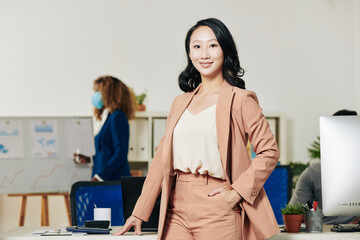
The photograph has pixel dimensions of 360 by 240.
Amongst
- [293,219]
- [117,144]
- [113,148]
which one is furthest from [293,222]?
[113,148]

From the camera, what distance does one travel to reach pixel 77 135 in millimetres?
5598

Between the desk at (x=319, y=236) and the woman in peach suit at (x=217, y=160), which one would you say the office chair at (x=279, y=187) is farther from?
the woman in peach suit at (x=217, y=160)

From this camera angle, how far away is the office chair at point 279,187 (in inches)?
132

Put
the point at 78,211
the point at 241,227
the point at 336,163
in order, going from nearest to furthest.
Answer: the point at 241,227 < the point at 336,163 < the point at 78,211

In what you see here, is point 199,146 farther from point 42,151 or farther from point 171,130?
point 42,151

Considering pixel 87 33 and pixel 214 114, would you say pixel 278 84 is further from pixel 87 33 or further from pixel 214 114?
pixel 214 114

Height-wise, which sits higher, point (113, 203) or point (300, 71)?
point (300, 71)

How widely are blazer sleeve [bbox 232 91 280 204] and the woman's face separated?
162 millimetres

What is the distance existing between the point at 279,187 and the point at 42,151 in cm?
299

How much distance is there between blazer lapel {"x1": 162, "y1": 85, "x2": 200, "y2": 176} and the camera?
76.3 inches

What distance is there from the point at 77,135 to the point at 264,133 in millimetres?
3941

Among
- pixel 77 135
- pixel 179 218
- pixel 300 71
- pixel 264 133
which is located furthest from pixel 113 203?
pixel 300 71

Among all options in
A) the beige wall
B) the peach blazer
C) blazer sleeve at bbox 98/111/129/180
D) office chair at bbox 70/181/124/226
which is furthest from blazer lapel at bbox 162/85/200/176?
the beige wall

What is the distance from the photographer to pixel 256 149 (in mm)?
→ 1899
